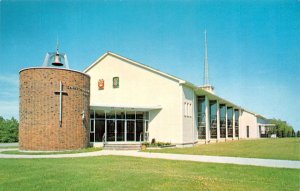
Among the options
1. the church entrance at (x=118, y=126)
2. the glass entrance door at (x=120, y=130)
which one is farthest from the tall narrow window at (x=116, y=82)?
the glass entrance door at (x=120, y=130)

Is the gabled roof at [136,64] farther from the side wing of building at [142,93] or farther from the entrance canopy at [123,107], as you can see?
the entrance canopy at [123,107]

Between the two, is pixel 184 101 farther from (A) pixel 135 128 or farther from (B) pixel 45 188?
(B) pixel 45 188

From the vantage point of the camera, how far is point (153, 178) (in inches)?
366

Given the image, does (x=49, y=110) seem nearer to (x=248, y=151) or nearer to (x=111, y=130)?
(x=111, y=130)

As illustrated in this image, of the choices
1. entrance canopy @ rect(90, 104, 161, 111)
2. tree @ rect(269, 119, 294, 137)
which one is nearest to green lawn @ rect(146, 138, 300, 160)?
entrance canopy @ rect(90, 104, 161, 111)

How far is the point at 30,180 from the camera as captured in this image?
9031 millimetres

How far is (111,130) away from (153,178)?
16.1m

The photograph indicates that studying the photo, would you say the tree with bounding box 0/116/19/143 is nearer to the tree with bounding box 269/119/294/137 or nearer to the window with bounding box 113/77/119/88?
the window with bounding box 113/77/119/88

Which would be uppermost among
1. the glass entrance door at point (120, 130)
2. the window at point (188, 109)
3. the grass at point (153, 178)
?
the window at point (188, 109)

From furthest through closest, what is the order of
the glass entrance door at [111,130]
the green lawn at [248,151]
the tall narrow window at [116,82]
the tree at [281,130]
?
1. the tree at [281,130]
2. the tall narrow window at [116,82]
3. the glass entrance door at [111,130]
4. the green lawn at [248,151]

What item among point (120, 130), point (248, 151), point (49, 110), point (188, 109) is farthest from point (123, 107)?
point (248, 151)

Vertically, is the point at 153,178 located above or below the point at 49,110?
below

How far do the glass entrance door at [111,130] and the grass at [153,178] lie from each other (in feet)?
43.1

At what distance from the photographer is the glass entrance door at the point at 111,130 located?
980 inches
